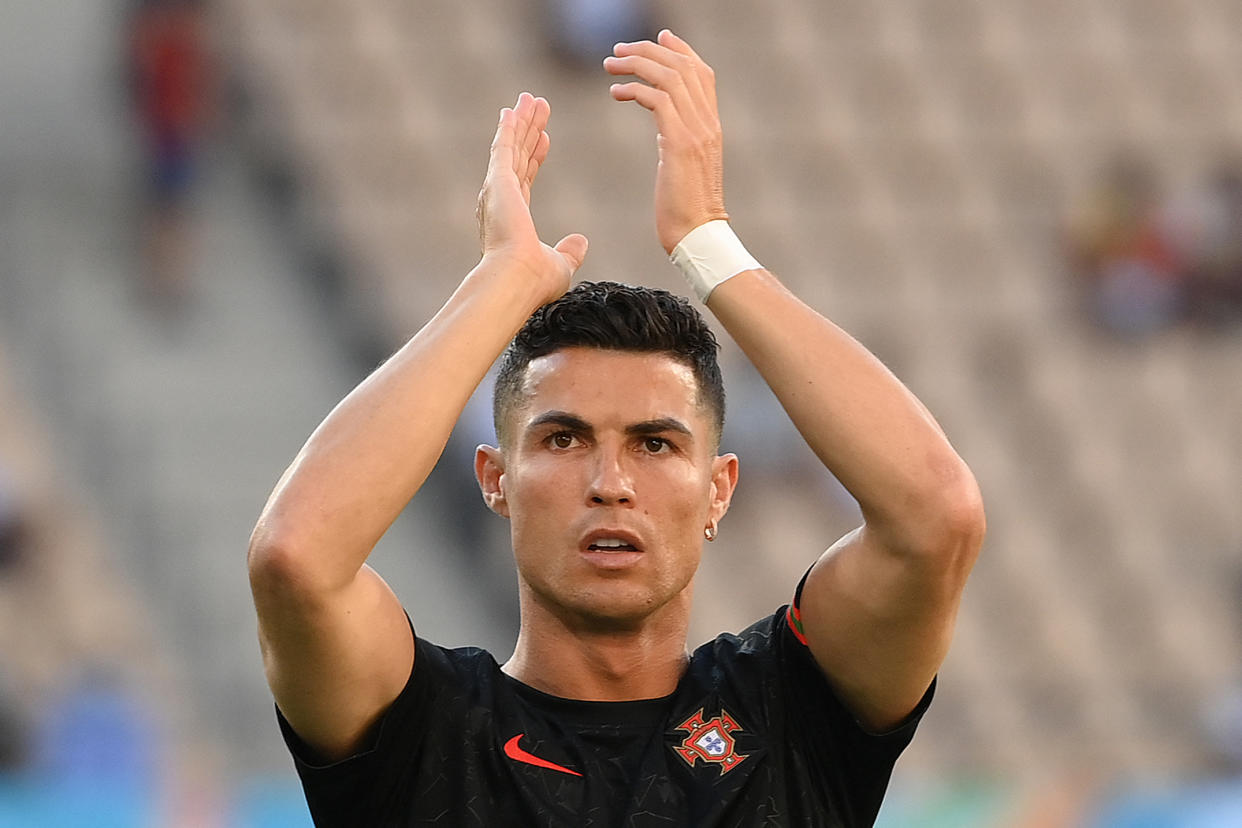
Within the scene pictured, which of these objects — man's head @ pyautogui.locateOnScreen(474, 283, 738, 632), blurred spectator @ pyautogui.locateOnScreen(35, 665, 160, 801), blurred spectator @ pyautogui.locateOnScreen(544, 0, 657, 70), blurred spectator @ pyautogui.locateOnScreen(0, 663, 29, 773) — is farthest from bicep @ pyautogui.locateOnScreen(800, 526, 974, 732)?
blurred spectator @ pyautogui.locateOnScreen(544, 0, 657, 70)

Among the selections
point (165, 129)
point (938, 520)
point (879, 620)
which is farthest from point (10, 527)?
point (938, 520)

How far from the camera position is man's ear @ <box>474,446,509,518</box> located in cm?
280

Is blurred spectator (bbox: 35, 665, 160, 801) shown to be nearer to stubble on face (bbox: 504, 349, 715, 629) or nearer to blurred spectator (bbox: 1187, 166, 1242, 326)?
stubble on face (bbox: 504, 349, 715, 629)

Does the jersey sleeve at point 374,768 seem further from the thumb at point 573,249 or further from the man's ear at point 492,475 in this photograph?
the thumb at point 573,249

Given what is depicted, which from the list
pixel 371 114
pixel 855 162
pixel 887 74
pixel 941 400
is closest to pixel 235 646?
pixel 371 114

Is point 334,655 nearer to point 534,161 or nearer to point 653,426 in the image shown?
point 653,426

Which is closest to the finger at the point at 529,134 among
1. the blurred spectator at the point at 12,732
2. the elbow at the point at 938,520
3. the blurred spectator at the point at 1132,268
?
the elbow at the point at 938,520

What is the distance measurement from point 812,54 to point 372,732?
9.38 m

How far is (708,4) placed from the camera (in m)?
11.2

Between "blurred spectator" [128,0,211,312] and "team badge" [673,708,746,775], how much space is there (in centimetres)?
688

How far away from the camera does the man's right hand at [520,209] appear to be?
8.71 feet

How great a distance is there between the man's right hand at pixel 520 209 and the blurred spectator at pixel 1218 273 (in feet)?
27.6

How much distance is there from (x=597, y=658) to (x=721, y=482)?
1.17 feet

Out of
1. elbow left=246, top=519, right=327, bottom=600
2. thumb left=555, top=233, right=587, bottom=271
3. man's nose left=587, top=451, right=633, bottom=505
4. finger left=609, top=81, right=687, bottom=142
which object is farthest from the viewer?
thumb left=555, top=233, right=587, bottom=271
